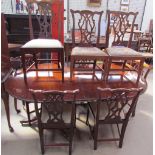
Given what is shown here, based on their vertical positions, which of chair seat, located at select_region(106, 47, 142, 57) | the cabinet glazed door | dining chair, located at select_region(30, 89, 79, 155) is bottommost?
dining chair, located at select_region(30, 89, 79, 155)

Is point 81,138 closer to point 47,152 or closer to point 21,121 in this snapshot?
point 47,152

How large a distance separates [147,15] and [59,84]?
181 inches

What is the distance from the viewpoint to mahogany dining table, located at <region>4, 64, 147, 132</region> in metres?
1.85

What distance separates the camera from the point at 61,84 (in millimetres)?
2084

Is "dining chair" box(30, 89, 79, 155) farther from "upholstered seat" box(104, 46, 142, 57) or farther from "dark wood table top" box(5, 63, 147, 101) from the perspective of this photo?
"upholstered seat" box(104, 46, 142, 57)

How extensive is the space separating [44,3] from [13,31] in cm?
176

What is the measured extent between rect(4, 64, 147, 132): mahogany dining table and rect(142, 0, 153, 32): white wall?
3714mm

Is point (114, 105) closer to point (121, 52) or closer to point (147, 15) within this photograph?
point (121, 52)

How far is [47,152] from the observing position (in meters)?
1.89

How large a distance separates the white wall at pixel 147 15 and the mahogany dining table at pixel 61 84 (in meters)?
3.71

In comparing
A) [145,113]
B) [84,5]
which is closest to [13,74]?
[145,113]

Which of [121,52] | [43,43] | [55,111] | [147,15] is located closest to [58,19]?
[43,43]

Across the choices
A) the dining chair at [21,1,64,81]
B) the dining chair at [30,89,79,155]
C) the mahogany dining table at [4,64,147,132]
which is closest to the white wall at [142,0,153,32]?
the mahogany dining table at [4,64,147,132]

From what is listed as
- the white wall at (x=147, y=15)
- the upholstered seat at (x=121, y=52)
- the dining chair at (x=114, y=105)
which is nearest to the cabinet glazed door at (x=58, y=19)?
the upholstered seat at (x=121, y=52)
